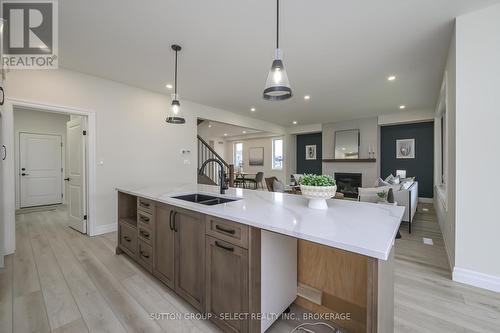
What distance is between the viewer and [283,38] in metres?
2.59

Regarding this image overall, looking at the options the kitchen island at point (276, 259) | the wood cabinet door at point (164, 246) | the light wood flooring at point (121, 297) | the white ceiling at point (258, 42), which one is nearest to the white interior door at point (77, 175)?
the light wood flooring at point (121, 297)

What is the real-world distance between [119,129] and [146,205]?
7.77 ft

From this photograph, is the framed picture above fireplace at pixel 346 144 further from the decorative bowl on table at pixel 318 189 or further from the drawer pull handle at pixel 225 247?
the drawer pull handle at pixel 225 247

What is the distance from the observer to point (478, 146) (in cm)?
212

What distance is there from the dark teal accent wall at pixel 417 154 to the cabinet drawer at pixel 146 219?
24.6 ft

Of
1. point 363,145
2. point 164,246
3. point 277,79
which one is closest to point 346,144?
point 363,145

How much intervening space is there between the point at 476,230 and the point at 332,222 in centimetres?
198

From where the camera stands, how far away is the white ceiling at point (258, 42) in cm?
209

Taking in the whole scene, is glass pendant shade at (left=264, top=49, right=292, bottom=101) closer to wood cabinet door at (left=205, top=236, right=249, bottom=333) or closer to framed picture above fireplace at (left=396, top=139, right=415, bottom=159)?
wood cabinet door at (left=205, top=236, right=249, bottom=333)

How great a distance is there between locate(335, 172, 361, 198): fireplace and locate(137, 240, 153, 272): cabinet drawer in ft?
22.1

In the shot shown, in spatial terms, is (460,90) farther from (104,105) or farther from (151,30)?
(104,105)

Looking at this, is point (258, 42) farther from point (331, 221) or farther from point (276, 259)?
point (276, 259)

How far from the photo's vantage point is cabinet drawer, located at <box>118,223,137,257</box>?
2.51 meters

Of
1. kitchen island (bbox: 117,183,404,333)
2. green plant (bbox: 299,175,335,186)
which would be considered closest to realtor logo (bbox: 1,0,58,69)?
kitchen island (bbox: 117,183,404,333)
